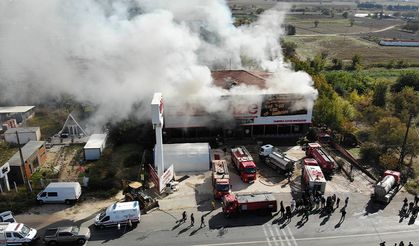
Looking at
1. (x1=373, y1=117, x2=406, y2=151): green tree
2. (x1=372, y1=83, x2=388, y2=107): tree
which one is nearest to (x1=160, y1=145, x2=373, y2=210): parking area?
(x1=373, y1=117, x2=406, y2=151): green tree

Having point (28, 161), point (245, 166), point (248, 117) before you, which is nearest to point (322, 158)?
point (245, 166)

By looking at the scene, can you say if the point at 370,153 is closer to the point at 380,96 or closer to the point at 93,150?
the point at 380,96

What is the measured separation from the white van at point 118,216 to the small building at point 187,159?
7.52 m

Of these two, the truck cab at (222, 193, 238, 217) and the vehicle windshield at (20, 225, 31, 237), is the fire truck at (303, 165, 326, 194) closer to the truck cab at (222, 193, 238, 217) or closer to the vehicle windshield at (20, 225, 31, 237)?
the truck cab at (222, 193, 238, 217)

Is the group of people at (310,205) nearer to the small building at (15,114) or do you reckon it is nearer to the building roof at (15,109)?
the small building at (15,114)

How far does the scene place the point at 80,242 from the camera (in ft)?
73.8

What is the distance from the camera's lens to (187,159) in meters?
31.5

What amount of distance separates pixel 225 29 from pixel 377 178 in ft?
103

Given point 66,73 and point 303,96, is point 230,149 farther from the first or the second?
point 66,73

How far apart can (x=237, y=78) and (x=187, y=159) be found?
1404cm

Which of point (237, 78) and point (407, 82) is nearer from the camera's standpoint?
point (237, 78)

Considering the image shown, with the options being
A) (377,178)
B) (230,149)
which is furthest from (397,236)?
(230,149)

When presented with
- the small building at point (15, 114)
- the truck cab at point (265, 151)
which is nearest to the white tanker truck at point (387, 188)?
the truck cab at point (265, 151)

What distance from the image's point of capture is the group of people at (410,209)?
25.3m
